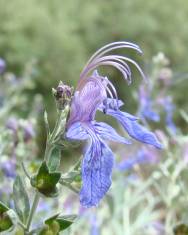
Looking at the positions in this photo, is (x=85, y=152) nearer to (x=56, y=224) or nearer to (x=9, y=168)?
(x=56, y=224)

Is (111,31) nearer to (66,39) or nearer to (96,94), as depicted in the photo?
(66,39)

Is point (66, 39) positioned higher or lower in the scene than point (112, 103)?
higher

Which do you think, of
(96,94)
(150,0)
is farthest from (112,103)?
(150,0)

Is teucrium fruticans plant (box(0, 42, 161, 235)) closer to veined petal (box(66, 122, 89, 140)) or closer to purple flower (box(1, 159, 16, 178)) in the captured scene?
veined petal (box(66, 122, 89, 140))

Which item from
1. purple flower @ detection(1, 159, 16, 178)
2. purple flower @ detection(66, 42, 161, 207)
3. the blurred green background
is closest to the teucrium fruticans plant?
purple flower @ detection(66, 42, 161, 207)

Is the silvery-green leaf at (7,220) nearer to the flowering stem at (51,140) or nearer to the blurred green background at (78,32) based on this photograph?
the flowering stem at (51,140)

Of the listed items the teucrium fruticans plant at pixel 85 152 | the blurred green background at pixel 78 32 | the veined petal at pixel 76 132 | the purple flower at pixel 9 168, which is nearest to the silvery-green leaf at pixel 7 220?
the teucrium fruticans plant at pixel 85 152

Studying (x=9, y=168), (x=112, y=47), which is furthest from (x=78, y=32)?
(x=112, y=47)
